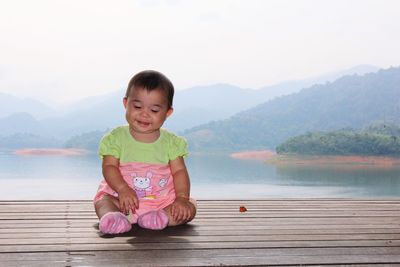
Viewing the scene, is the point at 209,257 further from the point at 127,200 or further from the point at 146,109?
the point at 146,109

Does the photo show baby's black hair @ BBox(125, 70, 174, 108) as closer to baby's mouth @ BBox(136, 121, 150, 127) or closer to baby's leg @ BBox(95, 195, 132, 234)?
baby's mouth @ BBox(136, 121, 150, 127)

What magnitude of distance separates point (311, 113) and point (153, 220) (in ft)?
67.4

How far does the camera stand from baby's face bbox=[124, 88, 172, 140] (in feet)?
6.50

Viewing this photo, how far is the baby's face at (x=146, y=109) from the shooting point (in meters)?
1.98

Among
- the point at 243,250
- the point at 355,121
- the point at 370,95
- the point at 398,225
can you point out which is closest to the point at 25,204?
the point at 243,250

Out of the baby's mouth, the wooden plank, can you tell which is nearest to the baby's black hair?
the baby's mouth

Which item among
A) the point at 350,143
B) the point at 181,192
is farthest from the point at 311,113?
the point at 181,192

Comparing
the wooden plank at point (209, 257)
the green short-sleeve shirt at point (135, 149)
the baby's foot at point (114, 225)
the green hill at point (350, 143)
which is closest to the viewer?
the wooden plank at point (209, 257)

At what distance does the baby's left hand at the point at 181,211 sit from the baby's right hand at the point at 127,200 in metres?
0.15

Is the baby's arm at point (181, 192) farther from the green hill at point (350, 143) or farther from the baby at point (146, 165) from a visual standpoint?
the green hill at point (350, 143)

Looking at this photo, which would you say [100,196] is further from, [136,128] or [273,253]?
[273,253]

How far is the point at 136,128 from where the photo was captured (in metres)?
2.07

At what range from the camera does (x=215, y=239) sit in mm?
1805

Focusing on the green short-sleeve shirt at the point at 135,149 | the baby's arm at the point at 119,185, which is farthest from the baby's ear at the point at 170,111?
the baby's arm at the point at 119,185
